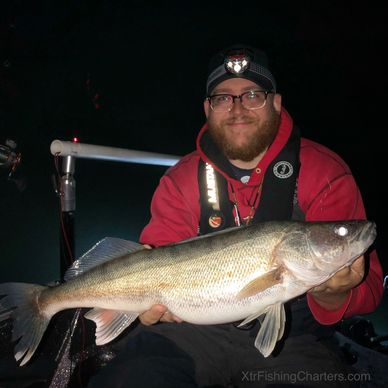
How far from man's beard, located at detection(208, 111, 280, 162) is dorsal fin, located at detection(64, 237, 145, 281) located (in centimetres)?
121

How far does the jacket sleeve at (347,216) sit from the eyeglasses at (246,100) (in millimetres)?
953

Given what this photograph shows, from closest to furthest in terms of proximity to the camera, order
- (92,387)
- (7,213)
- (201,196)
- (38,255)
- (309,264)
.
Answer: (309,264) → (92,387) → (201,196) → (38,255) → (7,213)

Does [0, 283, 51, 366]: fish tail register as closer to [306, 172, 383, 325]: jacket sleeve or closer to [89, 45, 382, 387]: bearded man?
[89, 45, 382, 387]: bearded man

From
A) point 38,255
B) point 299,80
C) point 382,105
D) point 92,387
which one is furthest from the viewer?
point 299,80

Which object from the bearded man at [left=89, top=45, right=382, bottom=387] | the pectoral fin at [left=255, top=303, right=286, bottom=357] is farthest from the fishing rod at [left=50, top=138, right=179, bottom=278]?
Result: the pectoral fin at [left=255, top=303, right=286, bottom=357]

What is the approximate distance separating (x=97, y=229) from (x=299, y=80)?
47.8 metres

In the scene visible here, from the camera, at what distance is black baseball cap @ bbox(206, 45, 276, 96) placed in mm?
3215

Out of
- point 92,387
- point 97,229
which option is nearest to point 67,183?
point 92,387

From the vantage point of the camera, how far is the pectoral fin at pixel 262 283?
7.41 feet

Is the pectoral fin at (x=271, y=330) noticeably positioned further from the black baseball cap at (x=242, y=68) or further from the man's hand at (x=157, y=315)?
the black baseball cap at (x=242, y=68)

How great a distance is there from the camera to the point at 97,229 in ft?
47.1

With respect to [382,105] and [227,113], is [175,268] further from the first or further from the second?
[382,105]

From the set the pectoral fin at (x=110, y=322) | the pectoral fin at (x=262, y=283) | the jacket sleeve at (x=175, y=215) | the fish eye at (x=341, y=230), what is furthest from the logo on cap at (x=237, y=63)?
the pectoral fin at (x=110, y=322)

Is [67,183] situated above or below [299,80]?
below
